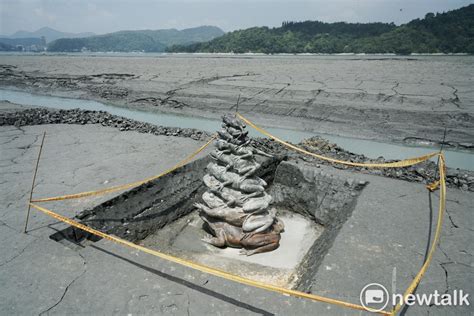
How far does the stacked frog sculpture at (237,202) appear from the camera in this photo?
5.16 meters

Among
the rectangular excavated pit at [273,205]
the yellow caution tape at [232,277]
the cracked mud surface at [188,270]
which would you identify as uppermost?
the yellow caution tape at [232,277]

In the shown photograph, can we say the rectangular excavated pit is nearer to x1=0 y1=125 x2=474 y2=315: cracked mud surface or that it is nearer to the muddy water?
x1=0 y1=125 x2=474 y2=315: cracked mud surface

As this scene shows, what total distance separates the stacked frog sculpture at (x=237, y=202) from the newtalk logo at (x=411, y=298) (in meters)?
2.03

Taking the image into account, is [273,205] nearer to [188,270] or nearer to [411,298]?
[188,270]

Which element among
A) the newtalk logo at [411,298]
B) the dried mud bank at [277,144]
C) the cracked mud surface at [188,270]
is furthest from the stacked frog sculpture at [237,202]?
the dried mud bank at [277,144]

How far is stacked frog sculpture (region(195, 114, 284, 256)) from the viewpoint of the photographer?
516cm

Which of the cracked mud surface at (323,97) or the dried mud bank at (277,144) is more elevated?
the cracked mud surface at (323,97)

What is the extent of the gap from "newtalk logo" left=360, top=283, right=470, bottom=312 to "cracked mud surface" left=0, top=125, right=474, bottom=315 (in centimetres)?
7

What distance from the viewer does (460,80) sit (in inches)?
739

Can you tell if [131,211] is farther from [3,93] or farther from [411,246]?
[3,93]

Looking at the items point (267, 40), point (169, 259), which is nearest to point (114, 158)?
point (169, 259)

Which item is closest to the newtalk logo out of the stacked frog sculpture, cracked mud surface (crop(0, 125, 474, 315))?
cracked mud surface (crop(0, 125, 474, 315))

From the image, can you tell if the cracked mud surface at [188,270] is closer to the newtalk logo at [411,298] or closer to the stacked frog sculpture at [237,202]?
the newtalk logo at [411,298]

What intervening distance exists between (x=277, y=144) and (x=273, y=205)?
2.74m
